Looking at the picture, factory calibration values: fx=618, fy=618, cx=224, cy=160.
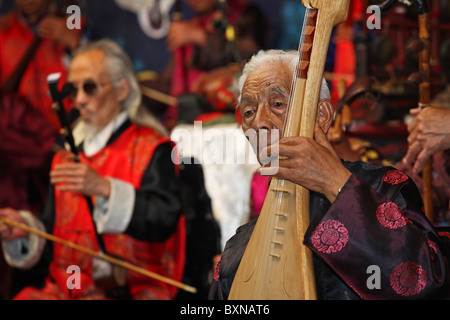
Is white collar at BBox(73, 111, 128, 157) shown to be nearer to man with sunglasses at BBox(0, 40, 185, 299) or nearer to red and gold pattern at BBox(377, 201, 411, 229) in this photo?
man with sunglasses at BBox(0, 40, 185, 299)

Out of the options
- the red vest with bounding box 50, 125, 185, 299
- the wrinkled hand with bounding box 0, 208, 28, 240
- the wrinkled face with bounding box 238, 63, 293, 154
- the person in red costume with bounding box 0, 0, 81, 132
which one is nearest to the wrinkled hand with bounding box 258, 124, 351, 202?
the wrinkled face with bounding box 238, 63, 293, 154

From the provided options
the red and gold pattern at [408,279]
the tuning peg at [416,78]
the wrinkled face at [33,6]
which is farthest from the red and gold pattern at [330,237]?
the wrinkled face at [33,6]

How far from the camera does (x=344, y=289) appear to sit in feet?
5.08

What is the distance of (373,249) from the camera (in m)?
1.41

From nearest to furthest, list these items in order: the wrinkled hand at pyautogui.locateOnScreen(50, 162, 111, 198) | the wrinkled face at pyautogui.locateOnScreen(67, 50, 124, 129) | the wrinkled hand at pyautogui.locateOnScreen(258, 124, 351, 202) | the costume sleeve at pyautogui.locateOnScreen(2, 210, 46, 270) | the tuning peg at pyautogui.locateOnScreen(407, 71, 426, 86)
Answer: the wrinkled hand at pyautogui.locateOnScreen(258, 124, 351, 202), the tuning peg at pyautogui.locateOnScreen(407, 71, 426, 86), the wrinkled hand at pyautogui.locateOnScreen(50, 162, 111, 198), the costume sleeve at pyautogui.locateOnScreen(2, 210, 46, 270), the wrinkled face at pyautogui.locateOnScreen(67, 50, 124, 129)

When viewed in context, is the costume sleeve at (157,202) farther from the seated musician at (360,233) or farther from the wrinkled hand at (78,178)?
the seated musician at (360,233)

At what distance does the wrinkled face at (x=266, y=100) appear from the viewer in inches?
63.9

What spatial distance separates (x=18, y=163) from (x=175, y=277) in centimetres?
160

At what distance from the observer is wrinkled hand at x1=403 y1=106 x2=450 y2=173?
2.13m

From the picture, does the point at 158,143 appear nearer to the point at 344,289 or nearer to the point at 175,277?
the point at 175,277

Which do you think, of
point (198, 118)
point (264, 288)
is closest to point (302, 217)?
point (264, 288)

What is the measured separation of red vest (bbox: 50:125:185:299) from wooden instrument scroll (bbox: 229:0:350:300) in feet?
5.23

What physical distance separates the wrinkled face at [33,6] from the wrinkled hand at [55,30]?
32 centimetres

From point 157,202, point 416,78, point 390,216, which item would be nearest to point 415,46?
point 416,78
